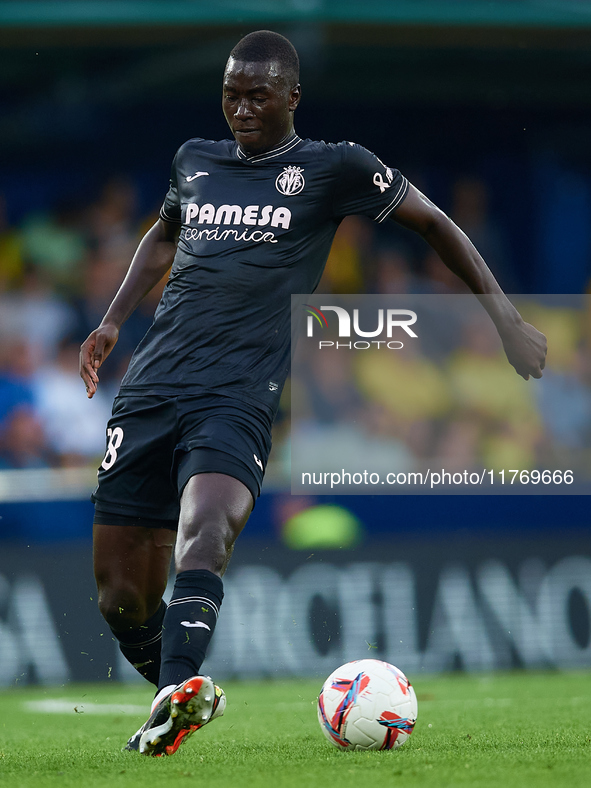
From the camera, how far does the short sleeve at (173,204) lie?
4.45 meters

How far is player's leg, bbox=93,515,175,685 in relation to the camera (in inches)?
160

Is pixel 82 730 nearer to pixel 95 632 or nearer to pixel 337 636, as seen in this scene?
pixel 95 632

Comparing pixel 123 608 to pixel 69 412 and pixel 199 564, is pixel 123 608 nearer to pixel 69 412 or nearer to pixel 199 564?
pixel 199 564

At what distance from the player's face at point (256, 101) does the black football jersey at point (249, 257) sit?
0.10 meters

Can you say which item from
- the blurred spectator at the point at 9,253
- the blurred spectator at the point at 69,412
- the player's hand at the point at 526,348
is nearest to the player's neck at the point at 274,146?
the player's hand at the point at 526,348

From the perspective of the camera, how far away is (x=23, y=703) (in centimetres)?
668

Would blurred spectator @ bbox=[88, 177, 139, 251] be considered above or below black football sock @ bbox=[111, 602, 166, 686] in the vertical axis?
above

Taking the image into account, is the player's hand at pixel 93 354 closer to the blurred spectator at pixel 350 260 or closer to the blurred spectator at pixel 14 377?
the blurred spectator at pixel 14 377

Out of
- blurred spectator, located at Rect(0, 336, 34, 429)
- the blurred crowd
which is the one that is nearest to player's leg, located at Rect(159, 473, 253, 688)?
the blurred crowd

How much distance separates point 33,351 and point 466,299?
11.5ft

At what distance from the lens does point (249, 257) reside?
13.2 ft

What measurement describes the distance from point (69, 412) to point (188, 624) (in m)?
5.53

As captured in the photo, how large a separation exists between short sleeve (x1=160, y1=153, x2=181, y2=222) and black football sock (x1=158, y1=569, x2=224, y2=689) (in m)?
1.60

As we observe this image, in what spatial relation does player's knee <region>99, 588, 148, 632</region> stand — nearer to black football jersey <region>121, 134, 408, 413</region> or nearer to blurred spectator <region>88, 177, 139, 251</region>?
black football jersey <region>121, 134, 408, 413</region>
